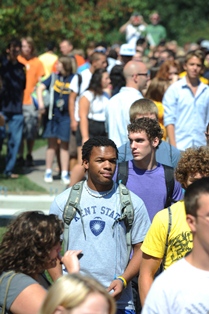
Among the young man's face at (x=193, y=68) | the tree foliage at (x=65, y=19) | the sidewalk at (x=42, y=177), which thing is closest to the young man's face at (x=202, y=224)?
the young man's face at (x=193, y=68)

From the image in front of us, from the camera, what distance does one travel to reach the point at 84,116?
37.7 ft

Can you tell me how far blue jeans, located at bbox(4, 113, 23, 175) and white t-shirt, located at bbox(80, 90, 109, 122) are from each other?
9.05 feet

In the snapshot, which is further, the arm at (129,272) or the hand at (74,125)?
the hand at (74,125)

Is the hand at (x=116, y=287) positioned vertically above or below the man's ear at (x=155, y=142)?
below

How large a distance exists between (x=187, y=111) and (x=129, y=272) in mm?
5301

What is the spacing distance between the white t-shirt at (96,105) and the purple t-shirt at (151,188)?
4.61 metres

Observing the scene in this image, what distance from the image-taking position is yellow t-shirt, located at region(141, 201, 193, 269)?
5504mm

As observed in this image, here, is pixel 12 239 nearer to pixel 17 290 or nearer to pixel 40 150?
pixel 17 290

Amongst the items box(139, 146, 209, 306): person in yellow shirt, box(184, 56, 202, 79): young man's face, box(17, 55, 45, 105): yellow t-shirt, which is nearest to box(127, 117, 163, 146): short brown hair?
box(139, 146, 209, 306): person in yellow shirt

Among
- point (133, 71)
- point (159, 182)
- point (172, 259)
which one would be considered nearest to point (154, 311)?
point (172, 259)

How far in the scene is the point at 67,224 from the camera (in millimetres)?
5992

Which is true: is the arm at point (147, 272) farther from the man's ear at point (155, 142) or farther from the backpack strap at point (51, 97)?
the backpack strap at point (51, 97)

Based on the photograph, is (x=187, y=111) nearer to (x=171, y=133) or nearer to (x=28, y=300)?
(x=171, y=133)

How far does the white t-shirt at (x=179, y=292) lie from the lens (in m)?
4.27
